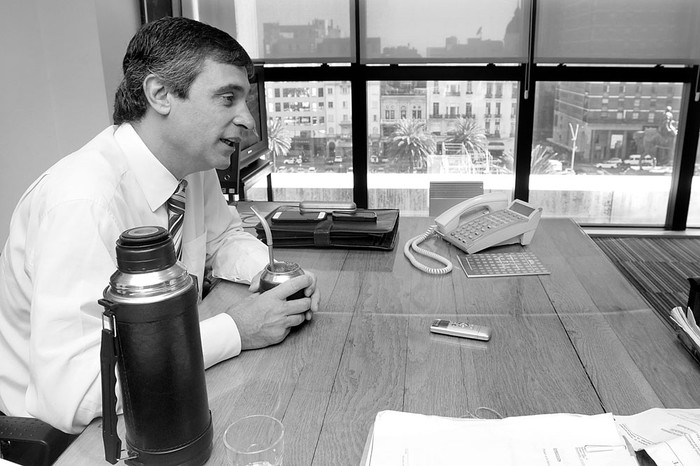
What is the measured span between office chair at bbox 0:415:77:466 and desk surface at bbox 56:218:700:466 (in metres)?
0.11

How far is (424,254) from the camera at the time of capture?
171 cm

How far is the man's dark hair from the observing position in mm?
1278

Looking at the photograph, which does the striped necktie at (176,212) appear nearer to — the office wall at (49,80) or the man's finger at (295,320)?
the man's finger at (295,320)

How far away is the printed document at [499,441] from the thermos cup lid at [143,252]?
0.39 m

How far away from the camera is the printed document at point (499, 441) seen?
79 cm

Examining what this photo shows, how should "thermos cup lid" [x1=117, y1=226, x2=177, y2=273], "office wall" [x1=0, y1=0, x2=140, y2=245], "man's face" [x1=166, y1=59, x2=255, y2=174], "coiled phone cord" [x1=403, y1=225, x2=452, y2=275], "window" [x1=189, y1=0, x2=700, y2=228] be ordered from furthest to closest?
1. "window" [x1=189, y1=0, x2=700, y2=228]
2. "office wall" [x1=0, y1=0, x2=140, y2=245]
3. "coiled phone cord" [x1=403, y1=225, x2=452, y2=275]
4. "man's face" [x1=166, y1=59, x2=255, y2=174]
5. "thermos cup lid" [x1=117, y1=226, x2=177, y2=273]

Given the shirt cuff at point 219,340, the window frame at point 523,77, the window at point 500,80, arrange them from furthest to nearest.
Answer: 1. the window frame at point 523,77
2. the window at point 500,80
3. the shirt cuff at point 219,340

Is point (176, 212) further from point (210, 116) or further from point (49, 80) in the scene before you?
point (49, 80)

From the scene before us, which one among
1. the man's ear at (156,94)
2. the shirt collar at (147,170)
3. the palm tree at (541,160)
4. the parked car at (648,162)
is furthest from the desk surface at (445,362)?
the parked car at (648,162)

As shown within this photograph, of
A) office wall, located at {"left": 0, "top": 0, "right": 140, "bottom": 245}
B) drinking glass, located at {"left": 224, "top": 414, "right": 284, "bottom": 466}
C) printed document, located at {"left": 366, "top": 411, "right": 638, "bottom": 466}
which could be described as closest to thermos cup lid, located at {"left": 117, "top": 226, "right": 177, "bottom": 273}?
drinking glass, located at {"left": 224, "top": 414, "right": 284, "bottom": 466}

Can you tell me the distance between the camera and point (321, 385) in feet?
3.38

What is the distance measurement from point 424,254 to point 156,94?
0.85 meters

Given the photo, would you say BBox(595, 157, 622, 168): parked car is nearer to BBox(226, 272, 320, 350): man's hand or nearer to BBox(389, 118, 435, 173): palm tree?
BBox(389, 118, 435, 173): palm tree

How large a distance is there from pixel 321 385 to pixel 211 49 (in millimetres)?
762
